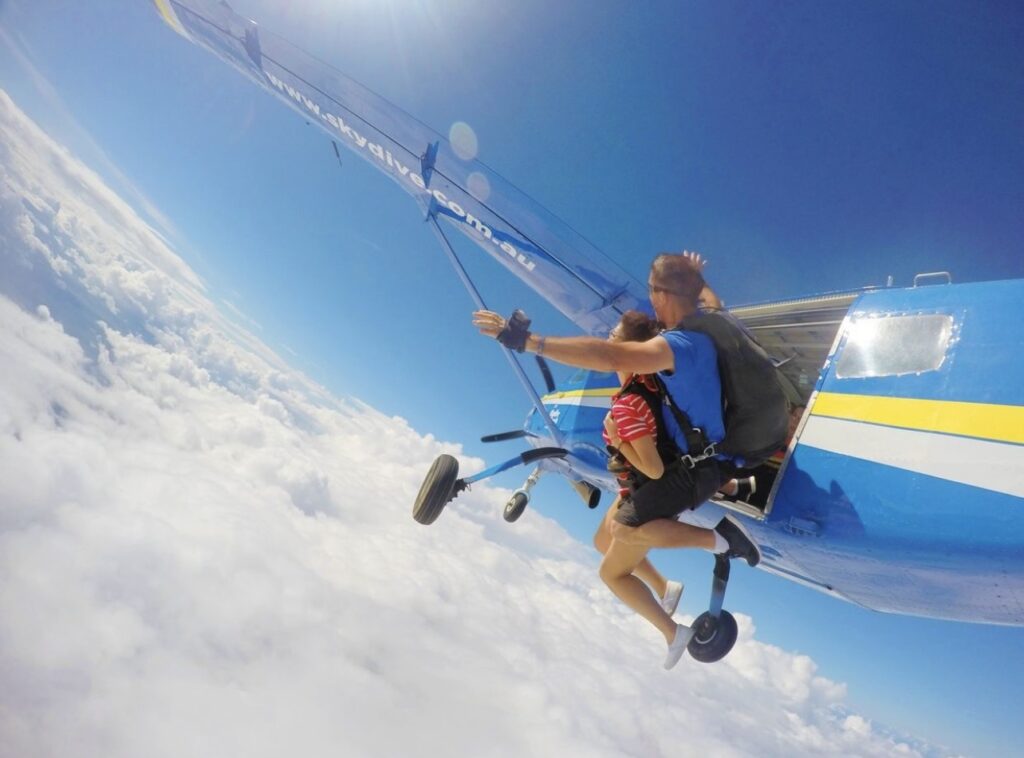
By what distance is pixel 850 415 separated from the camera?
309 cm

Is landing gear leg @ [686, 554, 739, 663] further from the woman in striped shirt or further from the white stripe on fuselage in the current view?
the white stripe on fuselage

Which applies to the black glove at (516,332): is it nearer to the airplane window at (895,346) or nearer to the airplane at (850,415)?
the airplane at (850,415)

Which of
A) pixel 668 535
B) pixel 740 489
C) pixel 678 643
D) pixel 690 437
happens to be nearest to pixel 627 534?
pixel 668 535

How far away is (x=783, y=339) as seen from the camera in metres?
5.39

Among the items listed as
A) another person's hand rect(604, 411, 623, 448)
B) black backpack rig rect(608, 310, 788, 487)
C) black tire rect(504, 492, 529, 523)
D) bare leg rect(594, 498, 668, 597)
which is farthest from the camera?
black tire rect(504, 492, 529, 523)

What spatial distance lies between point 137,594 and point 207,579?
2418 centimetres

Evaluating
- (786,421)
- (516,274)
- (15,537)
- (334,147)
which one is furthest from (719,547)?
(15,537)

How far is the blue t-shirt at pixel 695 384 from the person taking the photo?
2.46 meters

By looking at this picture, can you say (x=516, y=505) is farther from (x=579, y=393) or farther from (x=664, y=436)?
(x=664, y=436)

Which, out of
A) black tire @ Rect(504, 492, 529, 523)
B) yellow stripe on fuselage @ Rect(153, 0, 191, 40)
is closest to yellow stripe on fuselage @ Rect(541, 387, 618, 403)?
black tire @ Rect(504, 492, 529, 523)

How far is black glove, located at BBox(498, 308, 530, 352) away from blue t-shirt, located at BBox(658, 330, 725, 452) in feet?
2.50

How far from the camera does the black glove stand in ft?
7.48

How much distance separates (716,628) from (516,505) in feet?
9.67

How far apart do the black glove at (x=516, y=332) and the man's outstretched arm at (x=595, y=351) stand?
1.0 inches
